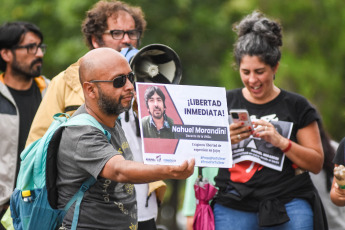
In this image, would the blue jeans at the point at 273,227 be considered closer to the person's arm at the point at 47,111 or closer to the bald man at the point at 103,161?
the bald man at the point at 103,161

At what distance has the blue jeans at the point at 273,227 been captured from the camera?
4.67m

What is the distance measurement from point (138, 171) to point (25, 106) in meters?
2.82

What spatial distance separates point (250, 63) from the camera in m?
4.95

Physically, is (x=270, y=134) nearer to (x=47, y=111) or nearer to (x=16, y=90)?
(x=47, y=111)

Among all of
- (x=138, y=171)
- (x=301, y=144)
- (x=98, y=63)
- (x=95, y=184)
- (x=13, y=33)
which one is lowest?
(x=95, y=184)

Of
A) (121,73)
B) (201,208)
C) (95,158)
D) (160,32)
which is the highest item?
(160,32)

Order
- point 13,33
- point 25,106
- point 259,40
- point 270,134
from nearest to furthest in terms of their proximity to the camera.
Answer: point 270,134 → point 259,40 → point 25,106 → point 13,33

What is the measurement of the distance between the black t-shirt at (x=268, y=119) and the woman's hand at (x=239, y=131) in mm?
239

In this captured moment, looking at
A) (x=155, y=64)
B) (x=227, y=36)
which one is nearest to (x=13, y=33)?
(x=155, y=64)

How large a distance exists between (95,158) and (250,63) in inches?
74.9

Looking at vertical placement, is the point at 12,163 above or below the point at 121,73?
below

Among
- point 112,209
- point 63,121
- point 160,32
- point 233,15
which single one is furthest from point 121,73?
point 233,15

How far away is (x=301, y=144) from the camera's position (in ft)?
16.0

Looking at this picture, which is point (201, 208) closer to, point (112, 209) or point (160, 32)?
point (112, 209)
